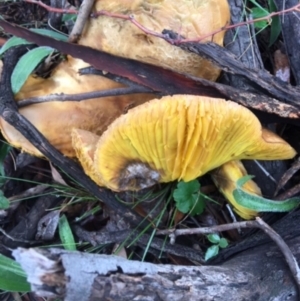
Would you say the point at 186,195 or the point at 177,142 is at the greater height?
the point at 177,142

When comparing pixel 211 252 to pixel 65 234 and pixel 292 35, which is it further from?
pixel 292 35

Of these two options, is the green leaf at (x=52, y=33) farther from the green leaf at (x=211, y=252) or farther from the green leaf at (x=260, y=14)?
the green leaf at (x=211, y=252)

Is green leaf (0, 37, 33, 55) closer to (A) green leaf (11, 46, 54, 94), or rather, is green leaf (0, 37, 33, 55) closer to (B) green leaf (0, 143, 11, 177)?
(A) green leaf (11, 46, 54, 94)

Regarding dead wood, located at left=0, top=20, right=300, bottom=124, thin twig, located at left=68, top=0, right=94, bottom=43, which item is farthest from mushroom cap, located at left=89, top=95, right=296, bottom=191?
thin twig, located at left=68, top=0, right=94, bottom=43

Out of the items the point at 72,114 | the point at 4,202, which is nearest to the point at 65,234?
the point at 4,202

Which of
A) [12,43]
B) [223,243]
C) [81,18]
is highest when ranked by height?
[81,18]

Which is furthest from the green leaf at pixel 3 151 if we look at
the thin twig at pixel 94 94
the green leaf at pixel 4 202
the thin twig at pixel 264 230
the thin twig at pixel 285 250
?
the thin twig at pixel 285 250
